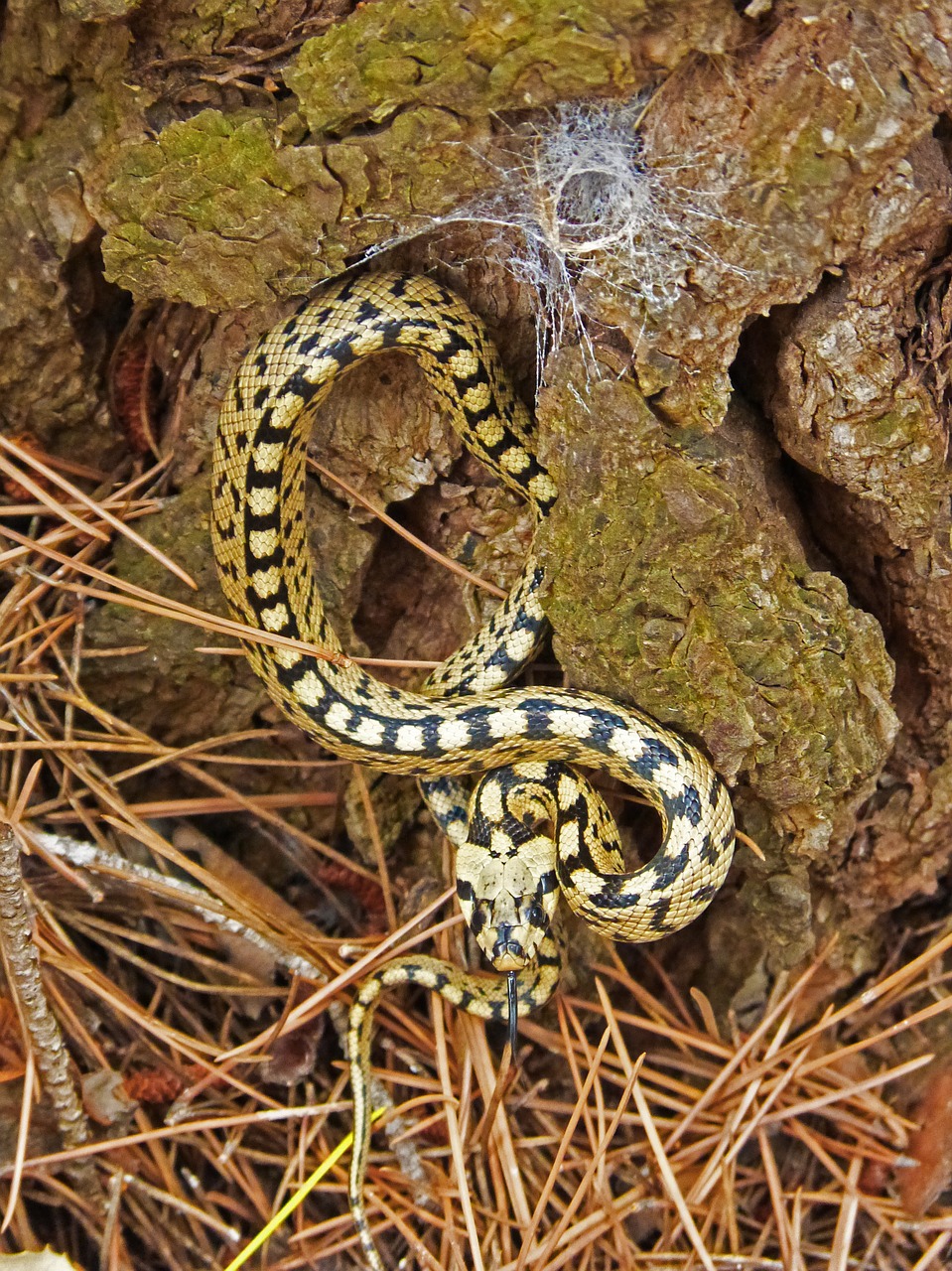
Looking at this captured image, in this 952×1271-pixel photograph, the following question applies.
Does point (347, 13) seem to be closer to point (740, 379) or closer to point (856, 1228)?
point (740, 379)

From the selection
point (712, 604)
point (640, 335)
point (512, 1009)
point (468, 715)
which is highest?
point (640, 335)

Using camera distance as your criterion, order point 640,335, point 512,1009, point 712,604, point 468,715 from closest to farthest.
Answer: point 640,335 → point 712,604 → point 512,1009 → point 468,715

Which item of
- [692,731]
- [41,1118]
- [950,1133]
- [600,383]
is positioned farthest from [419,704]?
[950,1133]

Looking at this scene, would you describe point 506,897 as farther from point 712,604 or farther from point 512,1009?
Result: point 712,604

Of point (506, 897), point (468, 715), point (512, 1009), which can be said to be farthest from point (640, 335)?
point (512, 1009)

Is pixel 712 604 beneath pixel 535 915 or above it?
above

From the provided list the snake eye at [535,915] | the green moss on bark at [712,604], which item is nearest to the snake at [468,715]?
the snake eye at [535,915]

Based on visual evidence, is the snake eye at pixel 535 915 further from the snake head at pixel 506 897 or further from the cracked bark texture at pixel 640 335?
the cracked bark texture at pixel 640 335

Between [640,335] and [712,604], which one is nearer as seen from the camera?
[640,335]
